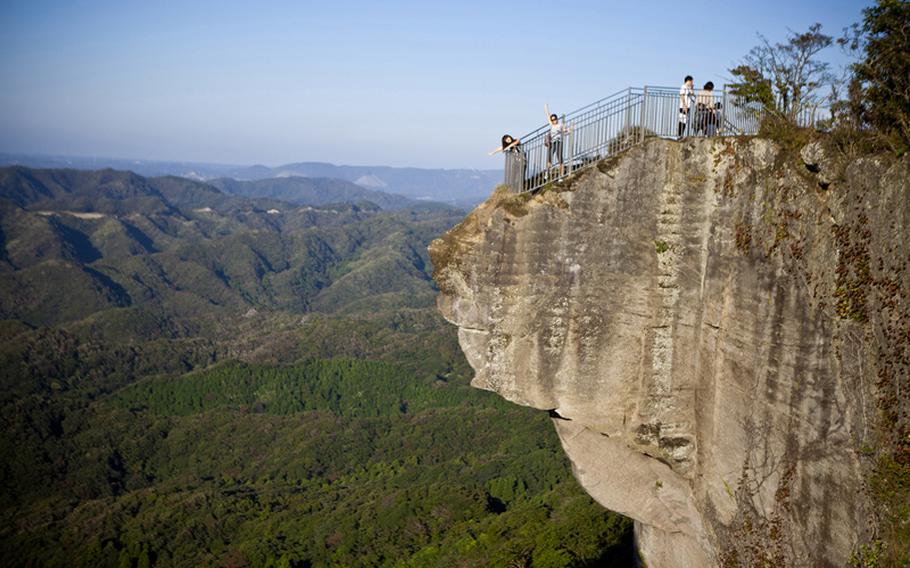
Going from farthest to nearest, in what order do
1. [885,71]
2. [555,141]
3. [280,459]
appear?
[280,459]
[555,141]
[885,71]

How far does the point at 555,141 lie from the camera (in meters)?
16.5

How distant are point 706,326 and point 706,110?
4.60m

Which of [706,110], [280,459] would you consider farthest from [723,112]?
[280,459]

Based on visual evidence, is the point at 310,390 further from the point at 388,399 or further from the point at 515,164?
the point at 515,164

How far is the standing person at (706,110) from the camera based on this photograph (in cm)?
1561

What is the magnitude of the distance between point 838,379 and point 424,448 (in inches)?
3756

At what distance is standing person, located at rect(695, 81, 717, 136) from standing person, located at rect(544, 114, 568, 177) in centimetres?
281

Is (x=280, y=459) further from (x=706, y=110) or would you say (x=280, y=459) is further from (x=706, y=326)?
(x=706, y=110)

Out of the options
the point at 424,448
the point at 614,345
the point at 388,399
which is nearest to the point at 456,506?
the point at 424,448

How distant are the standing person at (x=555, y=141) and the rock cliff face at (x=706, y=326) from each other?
111 cm

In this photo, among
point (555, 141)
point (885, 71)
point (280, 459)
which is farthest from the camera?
point (280, 459)

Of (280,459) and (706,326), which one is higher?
(706,326)

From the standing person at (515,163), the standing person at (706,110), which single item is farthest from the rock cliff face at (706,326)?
the standing person at (706,110)

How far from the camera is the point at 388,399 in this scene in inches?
5369
